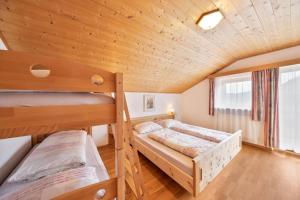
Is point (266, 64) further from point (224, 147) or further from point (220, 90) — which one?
point (224, 147)

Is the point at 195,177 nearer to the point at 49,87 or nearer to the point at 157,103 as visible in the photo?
the point at 49,87

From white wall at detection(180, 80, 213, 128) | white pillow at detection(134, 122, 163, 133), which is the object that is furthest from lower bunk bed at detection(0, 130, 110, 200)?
white wall at detection(180, 80, 213, 128)

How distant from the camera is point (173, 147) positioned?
2.14 meters

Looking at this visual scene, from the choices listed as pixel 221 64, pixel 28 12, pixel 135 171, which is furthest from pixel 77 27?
pixel 221 64

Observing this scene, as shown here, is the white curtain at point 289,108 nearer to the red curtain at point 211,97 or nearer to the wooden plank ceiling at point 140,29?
the wooden plank ceiling at point 140,29

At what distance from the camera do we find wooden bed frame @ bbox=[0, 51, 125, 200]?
0.54m

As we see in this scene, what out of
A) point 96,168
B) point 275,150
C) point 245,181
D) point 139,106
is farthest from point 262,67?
point 96,168

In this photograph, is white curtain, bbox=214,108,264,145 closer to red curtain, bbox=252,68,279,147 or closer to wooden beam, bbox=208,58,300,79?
red curtain, bbox=252,68,279,147

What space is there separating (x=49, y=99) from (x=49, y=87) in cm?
7

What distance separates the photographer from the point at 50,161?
1.24 metres

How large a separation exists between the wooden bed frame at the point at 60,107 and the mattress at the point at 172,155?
114 centimetres

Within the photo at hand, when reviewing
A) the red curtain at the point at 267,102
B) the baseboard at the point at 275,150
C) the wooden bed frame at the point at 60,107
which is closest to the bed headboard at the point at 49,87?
the wooden bed frame at the point at 60,107

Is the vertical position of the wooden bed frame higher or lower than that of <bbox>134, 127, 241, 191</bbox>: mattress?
higher

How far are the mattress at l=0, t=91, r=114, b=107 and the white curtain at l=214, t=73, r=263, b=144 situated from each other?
3925 mm
